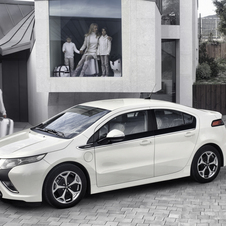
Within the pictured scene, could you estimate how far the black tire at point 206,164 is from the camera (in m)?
6.98

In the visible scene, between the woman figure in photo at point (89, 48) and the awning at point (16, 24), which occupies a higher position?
the awning at point (16, 24)

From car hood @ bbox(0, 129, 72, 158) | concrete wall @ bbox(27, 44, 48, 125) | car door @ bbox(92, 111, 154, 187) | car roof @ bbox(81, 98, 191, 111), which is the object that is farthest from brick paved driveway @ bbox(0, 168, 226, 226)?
concrete wall @ bbox(27, 44, 48, 125)

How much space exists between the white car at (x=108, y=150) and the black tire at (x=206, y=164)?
16 mm

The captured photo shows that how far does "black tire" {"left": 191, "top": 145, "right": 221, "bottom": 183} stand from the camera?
698cm

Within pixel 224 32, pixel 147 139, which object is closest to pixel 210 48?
pixel 224 32

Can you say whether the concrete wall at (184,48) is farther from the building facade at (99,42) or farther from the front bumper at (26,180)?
the front bumper at (26,180)

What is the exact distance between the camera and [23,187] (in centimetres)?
555

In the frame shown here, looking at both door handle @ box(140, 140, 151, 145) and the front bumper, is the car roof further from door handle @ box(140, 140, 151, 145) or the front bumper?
the front bumper

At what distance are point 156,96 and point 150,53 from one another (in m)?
7.08

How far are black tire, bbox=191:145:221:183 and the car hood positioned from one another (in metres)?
2.31

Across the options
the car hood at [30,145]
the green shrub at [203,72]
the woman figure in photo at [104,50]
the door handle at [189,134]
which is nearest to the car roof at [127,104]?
the door handle at [189,134]

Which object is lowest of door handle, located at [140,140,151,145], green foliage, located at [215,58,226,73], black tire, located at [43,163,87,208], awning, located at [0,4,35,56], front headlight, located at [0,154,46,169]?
black tire, located at [43,163,87,208]

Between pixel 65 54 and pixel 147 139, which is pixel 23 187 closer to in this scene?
pixel 147 139

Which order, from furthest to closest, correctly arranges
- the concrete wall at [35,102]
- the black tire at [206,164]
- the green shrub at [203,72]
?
the green shrub at [203,72], the concrete wall at [35,102], the black tire at [206,164]
